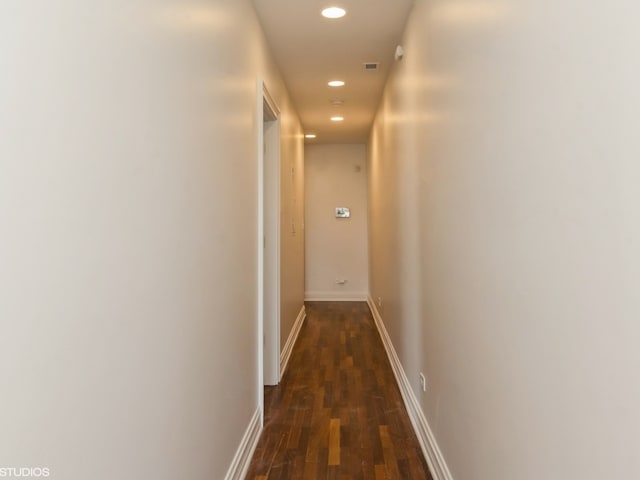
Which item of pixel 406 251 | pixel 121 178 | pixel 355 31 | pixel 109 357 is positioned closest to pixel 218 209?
pixel 121 178

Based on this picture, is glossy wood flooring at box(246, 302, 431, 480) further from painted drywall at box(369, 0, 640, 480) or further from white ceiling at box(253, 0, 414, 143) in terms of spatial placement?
white ceiling at box(253, 0, 414, 143)

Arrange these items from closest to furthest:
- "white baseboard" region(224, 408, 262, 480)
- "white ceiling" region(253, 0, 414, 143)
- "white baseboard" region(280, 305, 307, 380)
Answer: "white baseboard" region(224, 408, 262, 480), "white ceiling" region(253, 0, 414, 143), "white baseboard" region(280, 305, 307, 380)

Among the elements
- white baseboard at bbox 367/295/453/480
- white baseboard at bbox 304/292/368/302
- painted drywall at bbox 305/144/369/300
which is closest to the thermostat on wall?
painted drywall at bbox 305/144/369/300

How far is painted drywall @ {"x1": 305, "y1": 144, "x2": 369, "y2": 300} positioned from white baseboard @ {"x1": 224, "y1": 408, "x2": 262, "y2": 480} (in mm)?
4758

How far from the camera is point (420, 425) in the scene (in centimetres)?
257

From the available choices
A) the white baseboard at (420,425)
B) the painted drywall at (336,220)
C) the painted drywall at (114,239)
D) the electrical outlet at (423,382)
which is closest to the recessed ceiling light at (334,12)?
the painted drywall at (114,239)

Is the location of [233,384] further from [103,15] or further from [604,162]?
[604,162]

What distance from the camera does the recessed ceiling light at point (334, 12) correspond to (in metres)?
2.74

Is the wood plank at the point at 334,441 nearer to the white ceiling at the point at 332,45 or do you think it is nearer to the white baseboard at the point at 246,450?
the white baseboard at the point at 246,450

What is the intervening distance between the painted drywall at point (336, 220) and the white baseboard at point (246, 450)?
4.76m

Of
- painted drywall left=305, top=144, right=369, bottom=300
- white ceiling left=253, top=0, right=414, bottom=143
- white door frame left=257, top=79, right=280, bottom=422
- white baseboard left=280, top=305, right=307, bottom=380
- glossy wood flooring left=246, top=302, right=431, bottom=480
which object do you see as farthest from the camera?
painted drywall left=305, top=144, right=369, bottom=300

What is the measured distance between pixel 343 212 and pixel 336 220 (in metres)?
0.17

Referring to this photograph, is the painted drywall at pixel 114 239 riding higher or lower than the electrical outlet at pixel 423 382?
higher

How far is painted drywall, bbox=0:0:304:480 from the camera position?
0.76 metres
